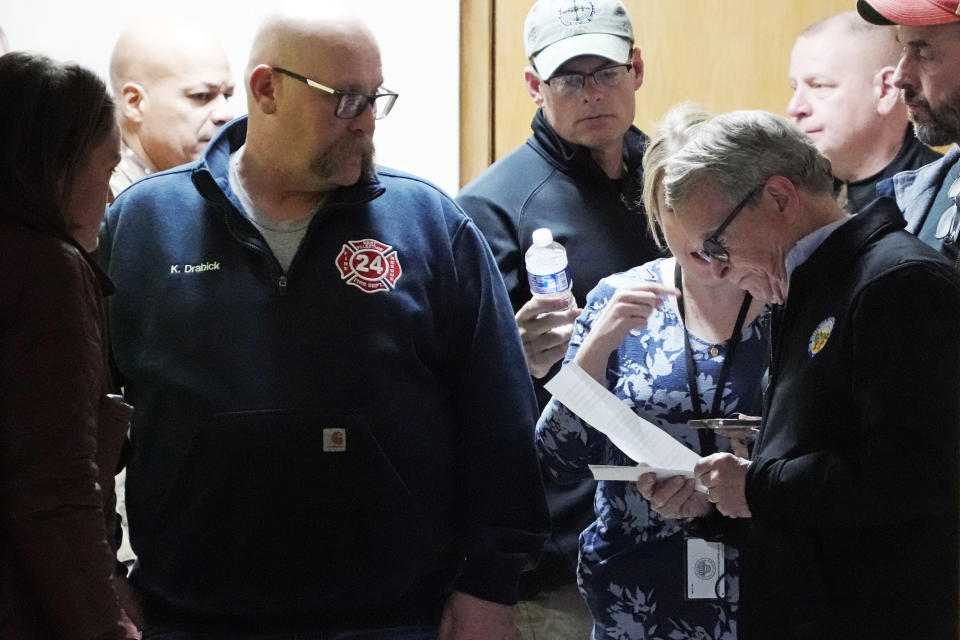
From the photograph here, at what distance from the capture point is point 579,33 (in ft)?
8.06

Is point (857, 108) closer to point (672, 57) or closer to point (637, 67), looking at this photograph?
point (637, 67)

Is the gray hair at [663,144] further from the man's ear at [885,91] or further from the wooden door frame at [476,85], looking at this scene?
the wooden door frame at [476,85]

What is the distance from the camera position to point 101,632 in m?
1.30

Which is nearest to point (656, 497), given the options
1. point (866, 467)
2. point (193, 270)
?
point (866, 467)

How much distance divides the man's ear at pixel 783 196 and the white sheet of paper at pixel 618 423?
1.32ft

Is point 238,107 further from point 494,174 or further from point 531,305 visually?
point 531,305

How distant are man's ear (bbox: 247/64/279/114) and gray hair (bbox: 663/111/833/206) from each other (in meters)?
0.68

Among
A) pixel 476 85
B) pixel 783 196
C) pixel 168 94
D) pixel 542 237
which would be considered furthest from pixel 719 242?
pixel 476 85

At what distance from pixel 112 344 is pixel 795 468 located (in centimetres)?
104

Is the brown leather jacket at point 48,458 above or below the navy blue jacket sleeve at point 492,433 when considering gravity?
above

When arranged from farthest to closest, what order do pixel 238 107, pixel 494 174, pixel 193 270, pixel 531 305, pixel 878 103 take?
pixel 238 107
pixel 878 103
pixel 494 174
pixel 531 305
pixel 193 270

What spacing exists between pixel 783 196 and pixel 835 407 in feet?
1.07

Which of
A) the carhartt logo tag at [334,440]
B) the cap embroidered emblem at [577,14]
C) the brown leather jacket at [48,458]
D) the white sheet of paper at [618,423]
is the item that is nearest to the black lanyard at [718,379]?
the white sheet of paper at [618,423]

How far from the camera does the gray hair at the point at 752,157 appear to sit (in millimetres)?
1627
